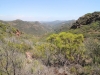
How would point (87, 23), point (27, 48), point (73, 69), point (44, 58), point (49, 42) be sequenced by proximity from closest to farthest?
point (73, 69) < point (44, 58) < point (49, 42) < point (27, 48) < point (87, 23)

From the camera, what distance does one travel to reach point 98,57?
108 feet

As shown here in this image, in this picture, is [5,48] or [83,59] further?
[83,59]

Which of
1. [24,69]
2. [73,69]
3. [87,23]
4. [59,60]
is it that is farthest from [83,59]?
[87,23]

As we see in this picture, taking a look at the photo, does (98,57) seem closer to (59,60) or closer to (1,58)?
(59,60)

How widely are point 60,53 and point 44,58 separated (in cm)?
377

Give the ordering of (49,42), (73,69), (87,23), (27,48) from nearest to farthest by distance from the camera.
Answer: (73,69) < (49,42) < (27,48) < (87,23)

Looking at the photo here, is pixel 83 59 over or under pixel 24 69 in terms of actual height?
under

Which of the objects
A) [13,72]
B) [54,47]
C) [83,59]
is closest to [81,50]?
[83,59]

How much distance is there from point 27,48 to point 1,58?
23332 millimetres

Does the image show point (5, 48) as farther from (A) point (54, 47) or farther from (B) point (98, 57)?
(B) point (98, 57)

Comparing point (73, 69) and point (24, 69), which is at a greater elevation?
point (24, 69)

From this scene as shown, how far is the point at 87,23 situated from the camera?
4498 inches

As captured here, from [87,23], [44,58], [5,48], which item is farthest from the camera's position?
[87,23]

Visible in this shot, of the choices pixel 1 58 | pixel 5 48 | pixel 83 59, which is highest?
pixel 5 48
